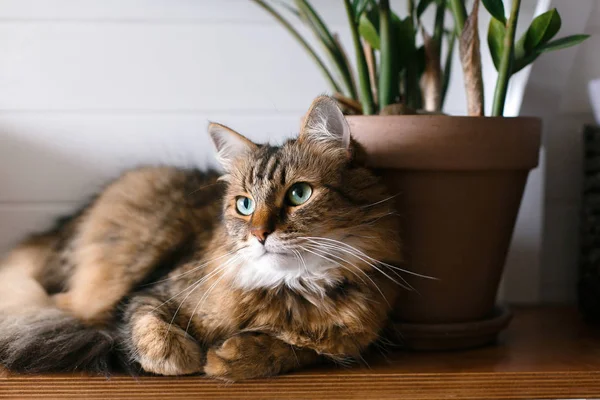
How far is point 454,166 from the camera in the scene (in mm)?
1046

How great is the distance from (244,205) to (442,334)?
1.44ft

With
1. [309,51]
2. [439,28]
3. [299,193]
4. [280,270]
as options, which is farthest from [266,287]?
[439,28]

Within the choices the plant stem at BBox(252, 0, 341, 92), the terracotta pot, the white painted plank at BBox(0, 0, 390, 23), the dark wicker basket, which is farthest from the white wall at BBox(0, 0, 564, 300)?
the terracotta pot

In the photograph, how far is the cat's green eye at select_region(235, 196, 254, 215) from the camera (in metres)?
1.02

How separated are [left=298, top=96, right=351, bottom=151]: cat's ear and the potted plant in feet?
0.24

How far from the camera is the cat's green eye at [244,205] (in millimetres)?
1021

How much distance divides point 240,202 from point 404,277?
0.34m

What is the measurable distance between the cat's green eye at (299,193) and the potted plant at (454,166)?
151 millimetres

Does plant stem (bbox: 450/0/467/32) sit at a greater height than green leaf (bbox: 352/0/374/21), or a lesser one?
lesser

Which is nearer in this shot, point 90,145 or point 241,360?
point 241,360

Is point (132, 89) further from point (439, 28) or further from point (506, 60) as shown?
point (506, 60)

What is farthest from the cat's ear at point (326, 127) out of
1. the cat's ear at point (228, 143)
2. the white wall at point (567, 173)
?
the white wall at point (567, 173)

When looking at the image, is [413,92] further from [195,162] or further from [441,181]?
[195,162]

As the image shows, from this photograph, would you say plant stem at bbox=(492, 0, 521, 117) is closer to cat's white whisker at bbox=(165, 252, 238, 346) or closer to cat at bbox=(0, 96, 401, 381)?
cat at bbox=(0, 96, 401, 381)
